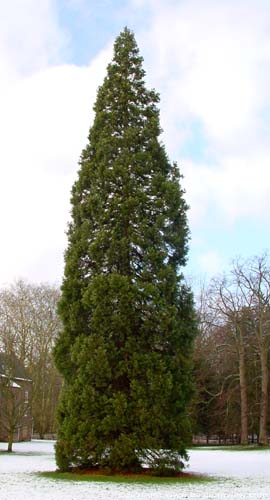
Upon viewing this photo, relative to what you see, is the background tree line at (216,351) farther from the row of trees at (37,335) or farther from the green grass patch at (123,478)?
the green grass patch at (123,478)

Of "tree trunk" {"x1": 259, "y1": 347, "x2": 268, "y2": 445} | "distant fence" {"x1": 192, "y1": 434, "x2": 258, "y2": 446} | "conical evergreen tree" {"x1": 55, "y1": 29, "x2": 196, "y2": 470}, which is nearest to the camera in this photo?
"conical evergreen tree" {"x1": 55, "y1": 29, "x2": 196, "y2": 470}

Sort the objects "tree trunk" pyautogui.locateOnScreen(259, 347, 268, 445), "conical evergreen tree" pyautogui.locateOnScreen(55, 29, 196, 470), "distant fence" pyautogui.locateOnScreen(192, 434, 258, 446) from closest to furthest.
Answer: "conical evergreen tree" pyautogui.locateOnScreen(55, 29, 196, 470)
"tree trunk" pyautogui.locateOnScreen(259, 347, 268, 445)
"distant fence" pyautogui.locateOnScreen(192, 434, 258, 446)

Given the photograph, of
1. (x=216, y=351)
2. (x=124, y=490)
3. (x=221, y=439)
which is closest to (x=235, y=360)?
(x=216, y=351)

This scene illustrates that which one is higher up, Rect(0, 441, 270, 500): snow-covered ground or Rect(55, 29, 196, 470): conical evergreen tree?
Rect(55, 29, 196, 470): conical evergreen tree

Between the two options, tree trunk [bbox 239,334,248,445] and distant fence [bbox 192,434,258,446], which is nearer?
tree trunk [bbox 239,334,248,445]

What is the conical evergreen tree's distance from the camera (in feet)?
59.7

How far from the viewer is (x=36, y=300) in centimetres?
5578

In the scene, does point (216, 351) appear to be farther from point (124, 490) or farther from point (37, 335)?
point (124, 490)

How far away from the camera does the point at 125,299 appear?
744 inches

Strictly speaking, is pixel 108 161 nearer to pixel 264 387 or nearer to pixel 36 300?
pixel 264 387

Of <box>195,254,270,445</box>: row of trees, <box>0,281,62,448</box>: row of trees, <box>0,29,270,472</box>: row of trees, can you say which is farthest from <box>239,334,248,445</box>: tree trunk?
<box>0,29,270,472</box>: row of trees

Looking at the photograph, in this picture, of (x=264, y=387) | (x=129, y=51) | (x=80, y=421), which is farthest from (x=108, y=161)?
(x=264, y=387)

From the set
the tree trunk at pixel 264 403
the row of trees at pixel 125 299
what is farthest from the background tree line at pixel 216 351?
the row of trees at pixel 125 299

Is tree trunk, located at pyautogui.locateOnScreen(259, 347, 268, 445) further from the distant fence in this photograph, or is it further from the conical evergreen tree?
the conical evergreen tree
